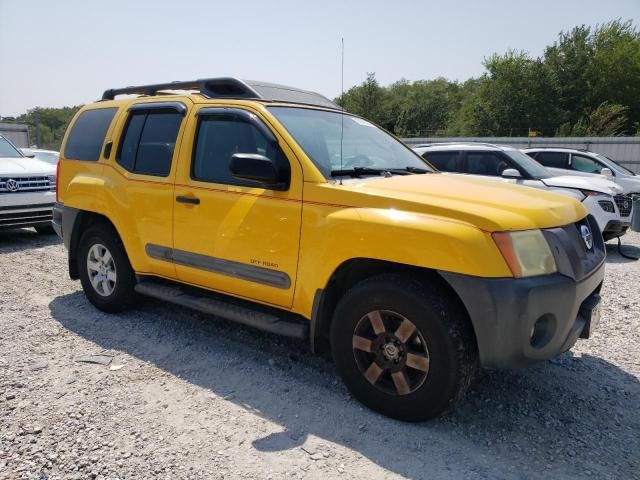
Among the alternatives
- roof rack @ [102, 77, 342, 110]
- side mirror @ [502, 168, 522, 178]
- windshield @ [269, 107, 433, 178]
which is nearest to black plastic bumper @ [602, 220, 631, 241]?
side mirror @ [502, 168, 522, 178]

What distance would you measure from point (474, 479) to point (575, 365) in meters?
1.80

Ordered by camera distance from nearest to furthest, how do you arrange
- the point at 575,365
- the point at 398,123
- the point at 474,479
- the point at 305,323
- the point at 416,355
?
the point at 474,479, the point at 416,355, the point at 305,323, the point at 575,365, the point at 398,123

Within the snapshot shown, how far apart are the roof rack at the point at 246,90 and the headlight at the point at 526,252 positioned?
7.07ft

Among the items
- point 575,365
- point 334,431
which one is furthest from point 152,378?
point 575,365

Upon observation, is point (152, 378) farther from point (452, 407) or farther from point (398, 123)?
point (398, 123)

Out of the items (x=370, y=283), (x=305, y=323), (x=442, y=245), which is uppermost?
(x=442, y=245)

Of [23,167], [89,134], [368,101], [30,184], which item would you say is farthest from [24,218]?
[368,101]

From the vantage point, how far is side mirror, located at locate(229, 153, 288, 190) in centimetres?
316

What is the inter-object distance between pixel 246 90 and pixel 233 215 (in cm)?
109

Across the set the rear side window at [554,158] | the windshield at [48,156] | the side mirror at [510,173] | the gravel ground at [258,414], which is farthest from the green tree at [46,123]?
the gravel ground at [258,414]

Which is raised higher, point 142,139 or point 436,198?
point 142,139

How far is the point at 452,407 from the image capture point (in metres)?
2.81

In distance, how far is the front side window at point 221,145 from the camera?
143 inches

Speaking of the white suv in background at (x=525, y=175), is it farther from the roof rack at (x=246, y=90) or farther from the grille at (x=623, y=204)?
the roof rack at (x=246, y=90)
